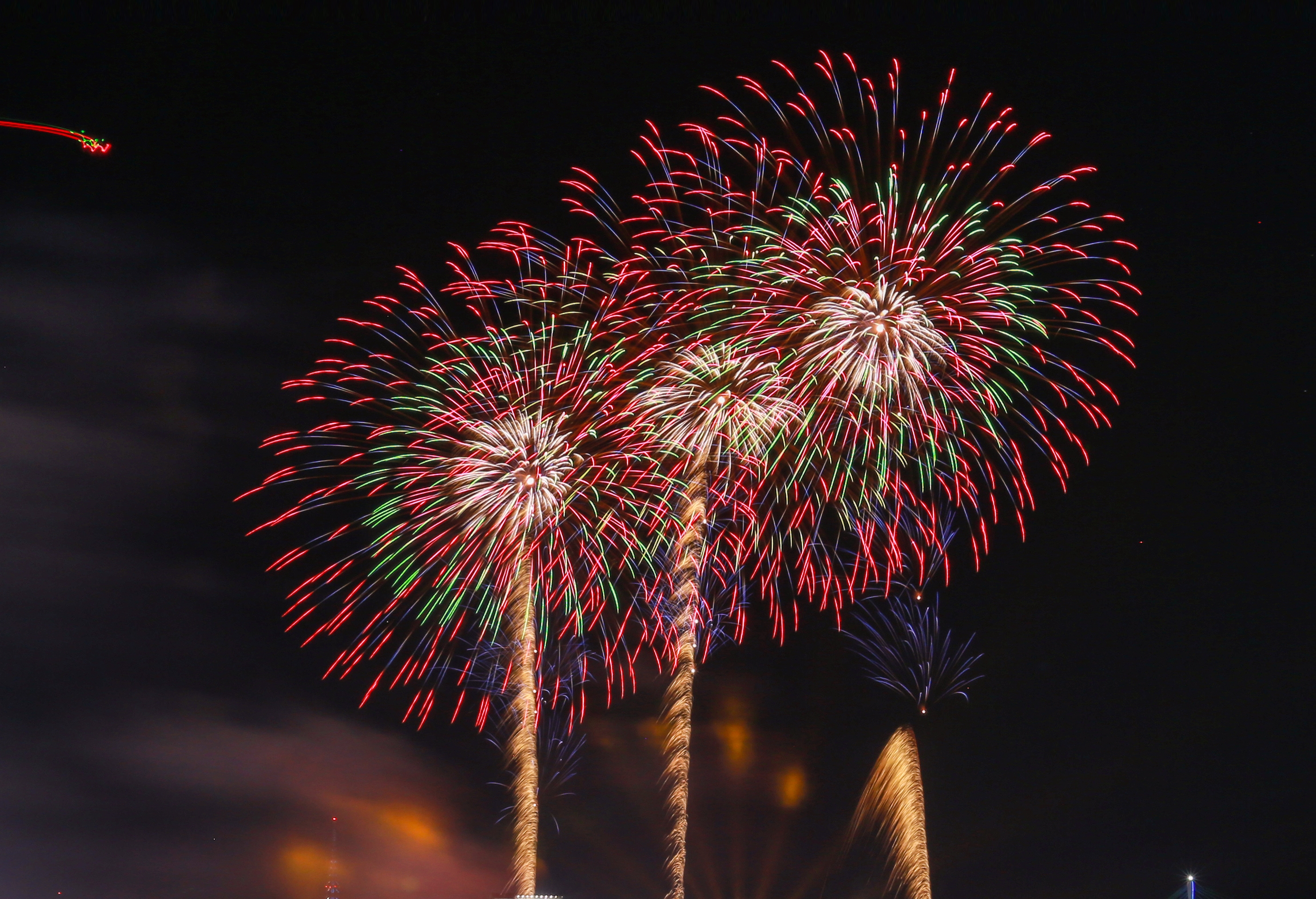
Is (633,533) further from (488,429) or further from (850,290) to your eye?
(850,290)

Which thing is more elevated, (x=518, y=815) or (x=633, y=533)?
(x=633, y=533)

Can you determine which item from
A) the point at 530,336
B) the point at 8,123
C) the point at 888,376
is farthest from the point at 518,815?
the point at 8,123

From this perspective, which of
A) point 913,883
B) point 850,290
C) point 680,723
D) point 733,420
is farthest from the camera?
point 913,883

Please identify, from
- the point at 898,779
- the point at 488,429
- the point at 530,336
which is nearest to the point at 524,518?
the point at 488,429

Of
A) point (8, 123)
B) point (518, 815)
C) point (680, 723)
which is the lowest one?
point (518, 815)

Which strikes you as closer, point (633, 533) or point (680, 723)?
point (633, 533)

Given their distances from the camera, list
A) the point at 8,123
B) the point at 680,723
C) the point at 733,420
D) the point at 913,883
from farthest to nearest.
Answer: the point at 913,883 → the point at 680,723 → the point at 733,420 → the point at 8,123

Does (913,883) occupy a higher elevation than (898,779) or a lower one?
lower

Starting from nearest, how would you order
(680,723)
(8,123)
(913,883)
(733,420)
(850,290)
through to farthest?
(8,123), (850,290), (733,420), (680,723), (913,883)

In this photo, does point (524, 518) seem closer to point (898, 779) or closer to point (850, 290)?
point (850, 290)
